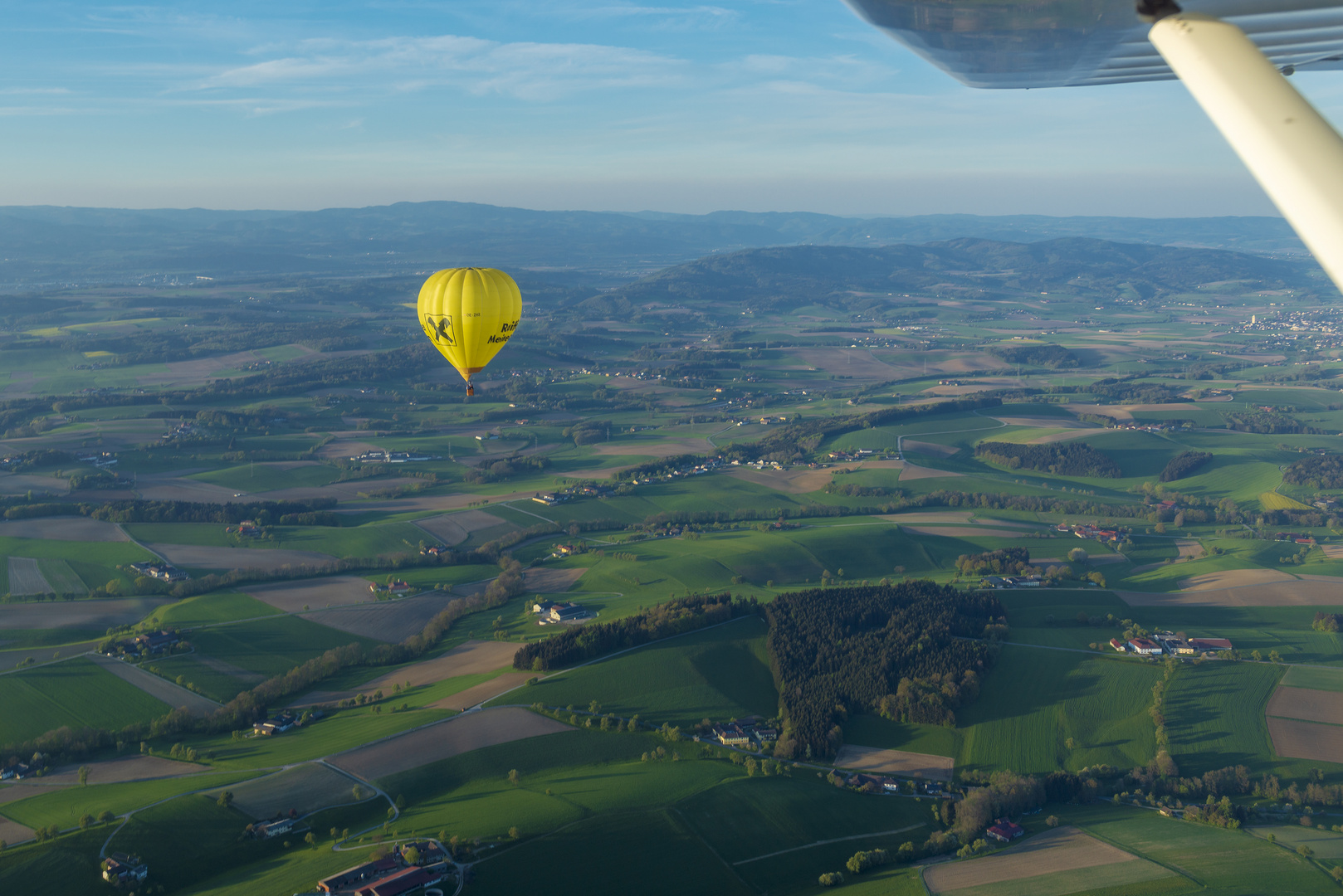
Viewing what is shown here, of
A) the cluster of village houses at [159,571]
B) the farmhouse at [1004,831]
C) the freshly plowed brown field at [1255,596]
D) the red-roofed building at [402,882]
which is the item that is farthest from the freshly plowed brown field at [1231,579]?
the cluster of village houses at [159,571]

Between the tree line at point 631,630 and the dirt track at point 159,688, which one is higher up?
the tree line at point 631,630

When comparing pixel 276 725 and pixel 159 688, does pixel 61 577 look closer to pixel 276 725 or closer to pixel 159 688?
pixel 159 688

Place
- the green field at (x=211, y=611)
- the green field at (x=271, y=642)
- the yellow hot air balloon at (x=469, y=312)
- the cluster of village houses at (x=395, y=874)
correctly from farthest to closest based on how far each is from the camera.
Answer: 1. the green field at (x=211, y=611)
2. the green field at (x=271, y=642)
3. the yellow hot air balloon at (x=469, y=312)
4. the cluster of village houses at (x=395, y=874)

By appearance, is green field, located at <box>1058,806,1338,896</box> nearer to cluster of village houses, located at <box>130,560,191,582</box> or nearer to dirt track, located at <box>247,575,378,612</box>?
dirt track, located at <box>247,575,378,612</box>

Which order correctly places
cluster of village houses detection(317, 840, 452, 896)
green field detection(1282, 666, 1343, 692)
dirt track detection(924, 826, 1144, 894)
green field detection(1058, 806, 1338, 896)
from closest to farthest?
1. cluster of village houses detection(317, 840, 452, 896)
2. green field detection(1058, 806, 1338, 896)
3. dirt track detection(924, 826, 1144, 894)
4. green field detection(1282, 666, 1343, 692)

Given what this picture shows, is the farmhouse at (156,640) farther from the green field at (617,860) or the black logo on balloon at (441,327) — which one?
the green field at (617,860)

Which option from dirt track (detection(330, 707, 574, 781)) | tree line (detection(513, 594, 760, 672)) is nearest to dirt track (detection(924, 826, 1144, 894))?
dirt track (detection(330, 707, 574, 781))

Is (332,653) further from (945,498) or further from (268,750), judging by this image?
(945,498)
